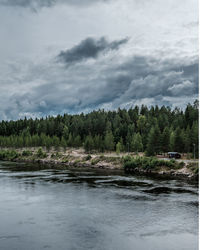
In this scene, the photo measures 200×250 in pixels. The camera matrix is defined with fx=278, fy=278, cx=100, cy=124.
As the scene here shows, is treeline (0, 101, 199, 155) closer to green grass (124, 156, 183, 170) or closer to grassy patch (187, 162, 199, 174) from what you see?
green grass (124, 156, 183, 170)

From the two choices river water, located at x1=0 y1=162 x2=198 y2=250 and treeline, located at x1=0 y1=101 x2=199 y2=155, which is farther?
treeline, located at x1=0 y1=101 x2=199 y2=155

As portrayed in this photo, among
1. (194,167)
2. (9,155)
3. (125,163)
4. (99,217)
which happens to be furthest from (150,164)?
(9,155)

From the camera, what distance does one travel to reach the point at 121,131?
12875 centimetres

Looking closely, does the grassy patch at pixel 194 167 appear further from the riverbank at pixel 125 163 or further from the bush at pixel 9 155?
the bush at pixel 9 155

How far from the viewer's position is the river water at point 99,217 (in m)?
22.5

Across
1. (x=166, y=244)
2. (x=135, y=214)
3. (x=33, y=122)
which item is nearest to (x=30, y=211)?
(x=135, y=214)

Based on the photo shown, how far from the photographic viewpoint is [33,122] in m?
182

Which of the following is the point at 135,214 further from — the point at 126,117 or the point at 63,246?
the point at 126,117

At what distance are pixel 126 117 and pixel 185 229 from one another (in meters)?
131

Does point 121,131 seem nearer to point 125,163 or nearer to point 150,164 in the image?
point 125,163

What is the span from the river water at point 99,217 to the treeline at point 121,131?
4450 cm

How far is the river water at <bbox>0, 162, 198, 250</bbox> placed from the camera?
74.0 feet

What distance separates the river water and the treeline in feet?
146

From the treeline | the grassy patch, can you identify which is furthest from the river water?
the treeline
